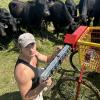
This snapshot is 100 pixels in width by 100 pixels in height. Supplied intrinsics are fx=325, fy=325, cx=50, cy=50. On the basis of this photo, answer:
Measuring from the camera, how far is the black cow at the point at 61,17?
10500 millimetres

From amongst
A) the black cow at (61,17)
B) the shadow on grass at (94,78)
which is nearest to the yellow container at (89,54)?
the shadow on grass at (94,78)

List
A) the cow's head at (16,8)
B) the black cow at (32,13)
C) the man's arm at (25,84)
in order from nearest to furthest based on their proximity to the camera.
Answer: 1. the man's arm at (25,84)
2. the black cow at (32,13)
3. the cow's head at (16,8)

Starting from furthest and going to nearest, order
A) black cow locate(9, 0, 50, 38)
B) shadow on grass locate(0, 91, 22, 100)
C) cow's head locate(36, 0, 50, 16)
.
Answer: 1. black cow locate(9, 0, 50, 38)
2. cow's head locate(36, 0, 50, 16)
3. shadow on grass locate(0, 91, 22, 100)

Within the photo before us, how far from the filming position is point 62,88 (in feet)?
21.2

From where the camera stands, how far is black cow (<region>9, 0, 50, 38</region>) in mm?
10834

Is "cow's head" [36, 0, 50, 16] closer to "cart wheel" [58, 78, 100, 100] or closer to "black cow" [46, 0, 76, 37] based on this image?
"black cow" [46, 0, 76, 37]

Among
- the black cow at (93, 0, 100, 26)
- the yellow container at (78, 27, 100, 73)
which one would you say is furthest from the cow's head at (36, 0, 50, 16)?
the yellow container at (78, 27, 100, 73)

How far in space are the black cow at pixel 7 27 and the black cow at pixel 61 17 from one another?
138 centimetres

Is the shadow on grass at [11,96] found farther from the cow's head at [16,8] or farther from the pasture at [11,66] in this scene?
the cow's head at [16,8]

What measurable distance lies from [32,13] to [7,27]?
1.14 meters

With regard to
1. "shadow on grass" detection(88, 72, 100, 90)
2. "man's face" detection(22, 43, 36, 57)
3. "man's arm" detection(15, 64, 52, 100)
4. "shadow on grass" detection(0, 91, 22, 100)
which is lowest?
"shadow on grass" detection(0, 91, 22, 100)

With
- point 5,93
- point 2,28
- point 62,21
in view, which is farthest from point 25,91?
point 62,21

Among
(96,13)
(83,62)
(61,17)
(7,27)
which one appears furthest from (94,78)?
(7,27)

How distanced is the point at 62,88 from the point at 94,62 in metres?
1.20
